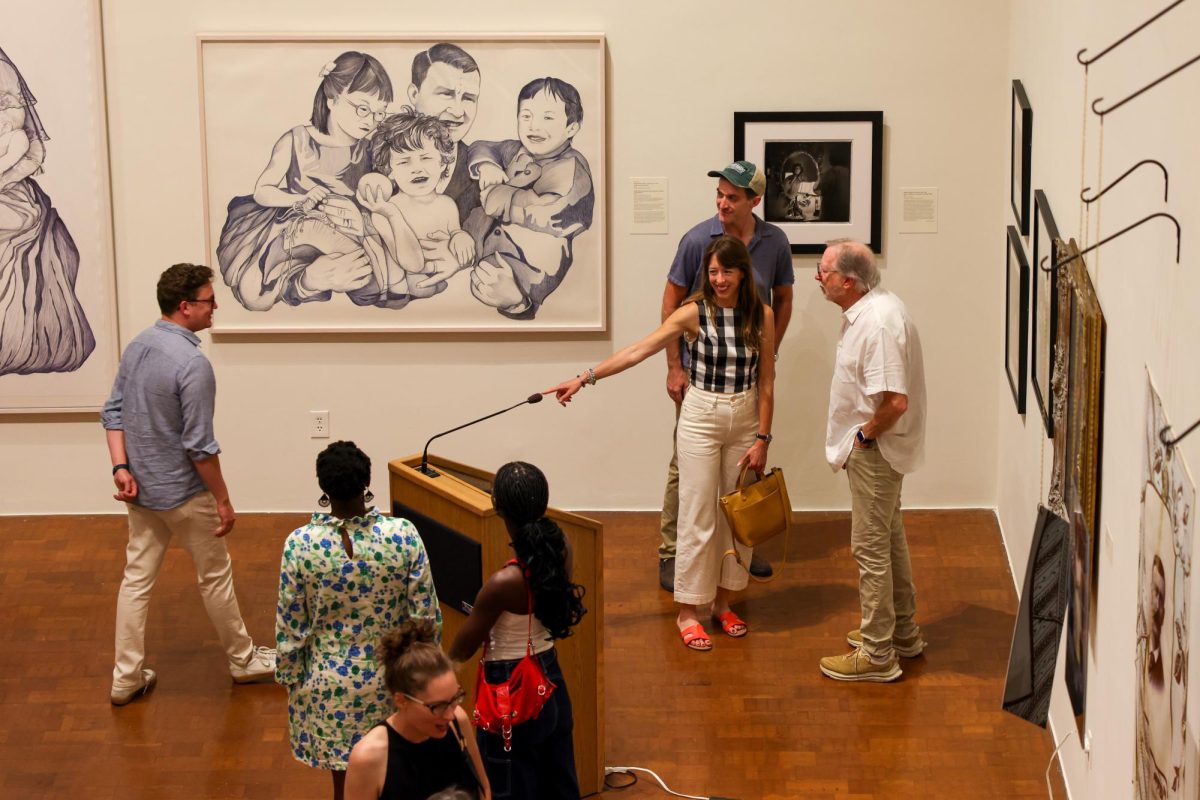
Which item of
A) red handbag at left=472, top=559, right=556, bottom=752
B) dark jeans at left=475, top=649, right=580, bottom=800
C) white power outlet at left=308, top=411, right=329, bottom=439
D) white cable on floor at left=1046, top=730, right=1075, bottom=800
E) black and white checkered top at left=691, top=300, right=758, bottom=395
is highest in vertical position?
black and white checkered top at left=691, top=300, right=758, bottom=395

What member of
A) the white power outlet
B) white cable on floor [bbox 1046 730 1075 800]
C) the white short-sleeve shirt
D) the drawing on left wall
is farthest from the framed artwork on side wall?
the drawing on left wall

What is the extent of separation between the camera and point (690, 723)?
214 inches

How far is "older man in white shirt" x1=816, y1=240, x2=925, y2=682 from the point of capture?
5453 mm

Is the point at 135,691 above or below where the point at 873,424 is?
below

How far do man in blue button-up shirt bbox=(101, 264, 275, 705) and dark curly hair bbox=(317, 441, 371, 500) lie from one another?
1.54m

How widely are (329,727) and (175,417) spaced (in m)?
1.79

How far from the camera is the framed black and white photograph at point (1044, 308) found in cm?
485

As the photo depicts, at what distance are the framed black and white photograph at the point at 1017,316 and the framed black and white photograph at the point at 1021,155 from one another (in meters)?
0.13

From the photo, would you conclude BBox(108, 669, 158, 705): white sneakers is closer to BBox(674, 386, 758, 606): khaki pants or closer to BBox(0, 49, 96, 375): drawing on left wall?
BBox(674, 386, 758, 606): khaki pants

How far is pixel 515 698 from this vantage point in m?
3.98

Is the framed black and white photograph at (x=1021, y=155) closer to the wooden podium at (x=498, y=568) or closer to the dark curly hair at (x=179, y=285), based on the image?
the wooden podium at (x=498, y=568)

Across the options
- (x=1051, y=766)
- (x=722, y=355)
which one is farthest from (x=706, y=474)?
(x=1051, y=766)

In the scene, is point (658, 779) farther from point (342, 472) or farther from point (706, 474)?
point (342, 472)

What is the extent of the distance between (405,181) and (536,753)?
418 centimetres
